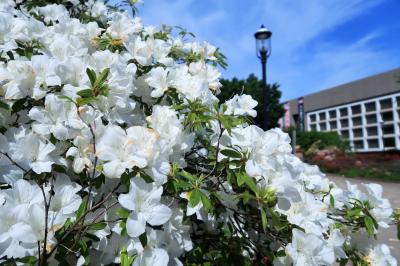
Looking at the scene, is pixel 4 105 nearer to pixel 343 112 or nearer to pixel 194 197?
pixel 194 197

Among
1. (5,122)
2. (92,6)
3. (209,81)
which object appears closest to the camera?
(5,122)

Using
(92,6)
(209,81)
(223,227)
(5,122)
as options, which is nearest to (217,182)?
(223,227)

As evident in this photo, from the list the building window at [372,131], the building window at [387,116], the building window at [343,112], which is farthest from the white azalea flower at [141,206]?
the building window at [343,112]

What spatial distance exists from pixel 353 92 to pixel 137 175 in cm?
4533

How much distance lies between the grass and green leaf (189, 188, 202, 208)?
13.7 metres

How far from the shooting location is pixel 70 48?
Result: 1.30m

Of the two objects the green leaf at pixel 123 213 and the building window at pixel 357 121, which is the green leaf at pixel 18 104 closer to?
the green leaf at pixel 123 213

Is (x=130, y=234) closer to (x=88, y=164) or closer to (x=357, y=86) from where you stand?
(x=88, y=164)

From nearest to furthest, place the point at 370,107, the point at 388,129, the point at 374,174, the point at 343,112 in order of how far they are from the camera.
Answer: the point at 374,174
the point at 388,129
the point at 370,107
the point at 343,112

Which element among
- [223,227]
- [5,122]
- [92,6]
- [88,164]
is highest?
[92,6]

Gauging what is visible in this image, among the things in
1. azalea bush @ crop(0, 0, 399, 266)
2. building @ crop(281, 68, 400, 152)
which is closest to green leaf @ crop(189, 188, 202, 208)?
azalea bush @ crop(0, 0, 399, 266)

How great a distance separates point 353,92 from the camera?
42.8 m

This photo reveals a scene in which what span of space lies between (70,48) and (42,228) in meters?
0.66

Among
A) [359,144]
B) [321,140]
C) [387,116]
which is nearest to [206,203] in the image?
[321,140]
